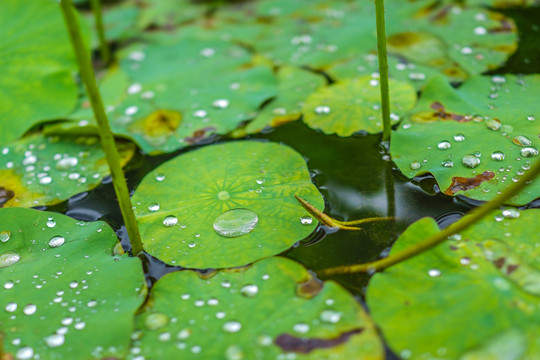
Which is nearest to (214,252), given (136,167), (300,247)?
(300,247)

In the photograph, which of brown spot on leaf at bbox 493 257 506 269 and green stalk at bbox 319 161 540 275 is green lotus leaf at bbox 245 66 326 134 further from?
brown spot on leaf at bbox 493 257 506 269

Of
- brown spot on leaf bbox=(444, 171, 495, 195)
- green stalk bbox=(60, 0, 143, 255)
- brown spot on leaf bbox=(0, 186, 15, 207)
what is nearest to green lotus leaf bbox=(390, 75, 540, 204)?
brown spot on leaf bbox=(444, 171, 495, 195)

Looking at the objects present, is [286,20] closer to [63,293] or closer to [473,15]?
[473,15]

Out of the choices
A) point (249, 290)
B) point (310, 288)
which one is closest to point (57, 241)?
point (249, 290)

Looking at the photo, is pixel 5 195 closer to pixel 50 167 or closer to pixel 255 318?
pixel 50 167

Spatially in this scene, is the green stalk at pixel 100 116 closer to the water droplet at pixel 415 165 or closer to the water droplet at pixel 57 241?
the water droplet at pixel 57 241
